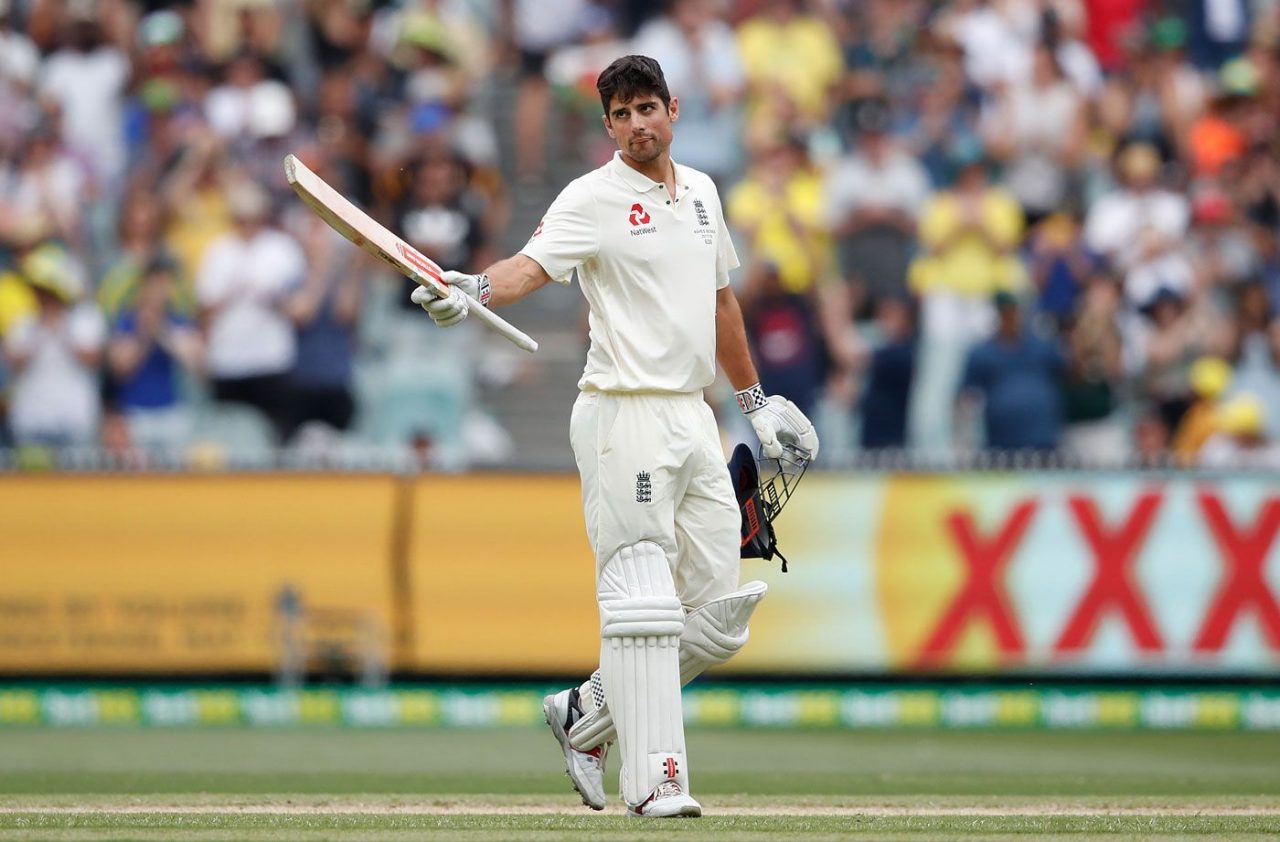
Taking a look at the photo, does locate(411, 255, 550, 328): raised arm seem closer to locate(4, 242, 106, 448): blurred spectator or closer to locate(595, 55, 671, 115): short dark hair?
locate(595, 55, 671, 115): short dark hair

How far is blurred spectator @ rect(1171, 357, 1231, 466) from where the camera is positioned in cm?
1166

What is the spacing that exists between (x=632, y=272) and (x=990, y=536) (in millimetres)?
4948

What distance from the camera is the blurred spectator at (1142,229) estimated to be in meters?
12.9

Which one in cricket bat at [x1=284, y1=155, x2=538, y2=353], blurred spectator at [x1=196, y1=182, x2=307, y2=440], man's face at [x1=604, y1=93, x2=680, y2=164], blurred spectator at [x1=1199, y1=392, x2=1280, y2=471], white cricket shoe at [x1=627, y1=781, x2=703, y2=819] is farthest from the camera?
blurred spectator at [x1=196, y1=182, x2=307, y2=440]

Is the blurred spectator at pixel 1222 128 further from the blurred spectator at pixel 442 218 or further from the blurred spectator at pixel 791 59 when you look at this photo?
the blurred spectator at pixel 442 218

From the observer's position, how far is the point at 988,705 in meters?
10.8

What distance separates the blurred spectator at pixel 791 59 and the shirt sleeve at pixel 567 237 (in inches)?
298

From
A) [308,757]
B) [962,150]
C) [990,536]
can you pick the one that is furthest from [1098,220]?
[308,757]

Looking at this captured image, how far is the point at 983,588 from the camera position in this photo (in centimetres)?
1086

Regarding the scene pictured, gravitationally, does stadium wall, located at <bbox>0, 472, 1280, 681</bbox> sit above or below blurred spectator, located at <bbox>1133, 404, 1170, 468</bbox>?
below

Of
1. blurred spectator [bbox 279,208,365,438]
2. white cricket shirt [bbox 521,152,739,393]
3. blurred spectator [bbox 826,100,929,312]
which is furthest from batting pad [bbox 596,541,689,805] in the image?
blurred spectator [bbox 826,100,929,312]

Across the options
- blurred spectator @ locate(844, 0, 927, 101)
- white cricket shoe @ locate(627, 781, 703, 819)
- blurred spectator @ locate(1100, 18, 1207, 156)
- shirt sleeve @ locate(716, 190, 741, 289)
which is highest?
blurred spectator @ locate(844, 0, 927, 101)

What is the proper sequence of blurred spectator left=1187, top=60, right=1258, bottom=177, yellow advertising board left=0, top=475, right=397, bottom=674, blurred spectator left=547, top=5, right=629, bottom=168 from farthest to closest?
blurred spectator left=547, top=5, right=629, bottom=168 < blurred spectator left=1187, top=60, right=1258, bottom=177 < yellow advertising board left=0, top=475, right=397, bottom=674

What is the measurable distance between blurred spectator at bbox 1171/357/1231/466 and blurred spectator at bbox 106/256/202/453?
5.37m
